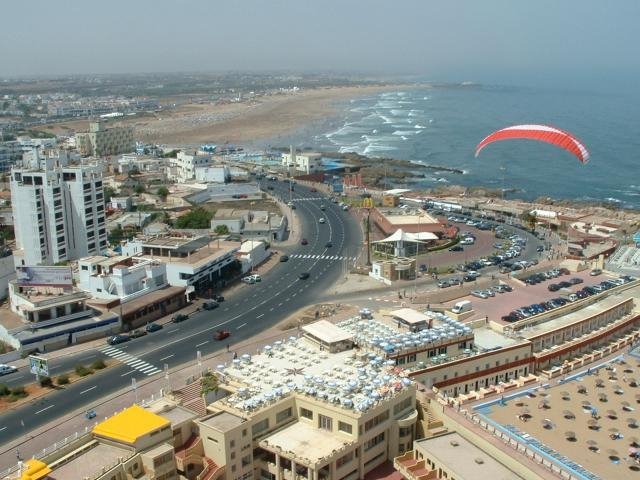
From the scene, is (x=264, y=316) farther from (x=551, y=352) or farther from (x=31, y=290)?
(x=551, y=352)

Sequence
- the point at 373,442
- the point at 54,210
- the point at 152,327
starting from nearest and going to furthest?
1. the point at 373,442
2. the point at 152,327
3. the point at 54,210

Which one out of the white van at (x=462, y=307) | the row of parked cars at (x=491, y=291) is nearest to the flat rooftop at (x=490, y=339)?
the white van at (x=462, y=307)

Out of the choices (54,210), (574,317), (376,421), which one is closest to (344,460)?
(376,421)

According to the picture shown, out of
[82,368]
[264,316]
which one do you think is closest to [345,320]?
[264,316]

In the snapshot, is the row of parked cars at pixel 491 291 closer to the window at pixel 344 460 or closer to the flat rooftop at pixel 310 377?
the flat rooftop at pixel 310 377

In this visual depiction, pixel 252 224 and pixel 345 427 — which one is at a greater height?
pixel 345 427

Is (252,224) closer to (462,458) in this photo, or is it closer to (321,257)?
(321,257)

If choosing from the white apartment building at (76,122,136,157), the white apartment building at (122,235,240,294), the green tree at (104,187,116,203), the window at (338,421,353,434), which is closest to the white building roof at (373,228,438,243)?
the white apartment building at (122,235,240,294)
